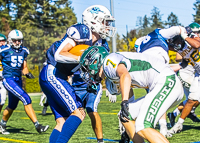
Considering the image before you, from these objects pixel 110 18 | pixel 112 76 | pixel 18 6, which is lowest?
pixel 18 6

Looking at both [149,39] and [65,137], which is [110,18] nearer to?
[149,39]

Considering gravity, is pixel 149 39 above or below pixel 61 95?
above

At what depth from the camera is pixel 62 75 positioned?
383 cm

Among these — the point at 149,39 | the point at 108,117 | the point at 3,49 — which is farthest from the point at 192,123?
the point at 3,49

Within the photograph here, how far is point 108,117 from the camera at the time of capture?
7324 millimetres

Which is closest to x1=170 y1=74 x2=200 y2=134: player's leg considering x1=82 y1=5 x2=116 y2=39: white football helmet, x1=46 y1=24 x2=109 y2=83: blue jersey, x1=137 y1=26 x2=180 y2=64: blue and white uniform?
x1=137 y1=26 x2=180 y2=64: blue and white uniform

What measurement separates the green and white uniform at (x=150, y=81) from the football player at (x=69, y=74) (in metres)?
0.53

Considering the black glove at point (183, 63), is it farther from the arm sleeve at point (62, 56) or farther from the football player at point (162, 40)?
the arm sleeve at point (62, 56)

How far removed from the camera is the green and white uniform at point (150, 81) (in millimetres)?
2922

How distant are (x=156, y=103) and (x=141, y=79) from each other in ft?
0.84

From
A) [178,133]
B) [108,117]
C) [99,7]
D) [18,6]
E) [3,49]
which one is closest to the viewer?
[99,7]

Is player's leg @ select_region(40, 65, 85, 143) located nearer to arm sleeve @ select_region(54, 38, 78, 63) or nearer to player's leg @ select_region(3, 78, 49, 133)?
arm sleeve @ select_region(54, 38, 78, 63)

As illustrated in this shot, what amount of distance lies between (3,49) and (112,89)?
323cm

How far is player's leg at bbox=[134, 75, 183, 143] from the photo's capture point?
289 centimetres
